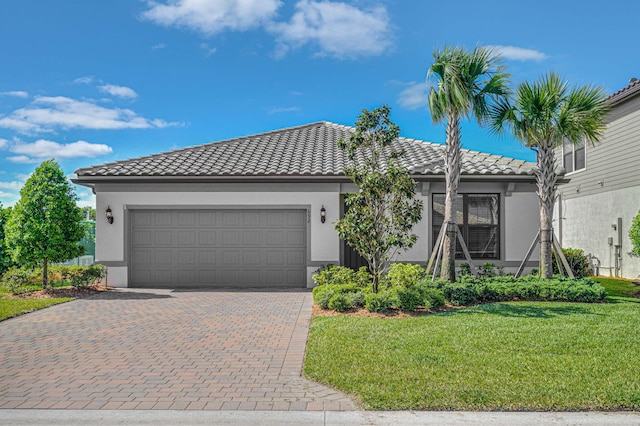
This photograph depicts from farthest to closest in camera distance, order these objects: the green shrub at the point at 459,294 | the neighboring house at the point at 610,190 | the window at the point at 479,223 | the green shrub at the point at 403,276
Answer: the neighboring house at the point at 610,190 < the window at the point at 479,223 < the green shrub at the point at 403,276 < the green shrub at the point at 459,294

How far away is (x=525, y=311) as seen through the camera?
931cm

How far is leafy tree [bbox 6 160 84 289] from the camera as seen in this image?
→ 12391mm

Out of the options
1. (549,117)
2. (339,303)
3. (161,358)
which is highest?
(549,117)

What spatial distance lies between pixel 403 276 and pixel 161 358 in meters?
6.11

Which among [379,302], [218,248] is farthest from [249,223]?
[379,302]

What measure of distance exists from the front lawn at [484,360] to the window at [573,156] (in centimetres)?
1222

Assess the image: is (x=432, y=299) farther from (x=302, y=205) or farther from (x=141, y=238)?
(x=141, y=238)

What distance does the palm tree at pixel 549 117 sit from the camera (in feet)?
38.5

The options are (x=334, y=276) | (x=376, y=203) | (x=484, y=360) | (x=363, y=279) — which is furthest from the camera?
(x=334, y=276)

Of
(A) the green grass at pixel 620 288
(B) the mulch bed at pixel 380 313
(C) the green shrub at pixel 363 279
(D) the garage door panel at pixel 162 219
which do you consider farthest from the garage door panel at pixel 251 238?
(A) the green grass at pixel 620 288

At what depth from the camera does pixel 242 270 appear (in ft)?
45.8

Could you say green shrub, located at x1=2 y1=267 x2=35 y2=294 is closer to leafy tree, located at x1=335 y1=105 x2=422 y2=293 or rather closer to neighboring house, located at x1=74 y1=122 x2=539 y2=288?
neighboring house, located at x1=74 y1=122 x2=539 y2=288

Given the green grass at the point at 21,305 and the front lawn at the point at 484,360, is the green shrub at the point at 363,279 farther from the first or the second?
the green grass at the point at 21,305

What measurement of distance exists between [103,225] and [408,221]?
913 centimetres
